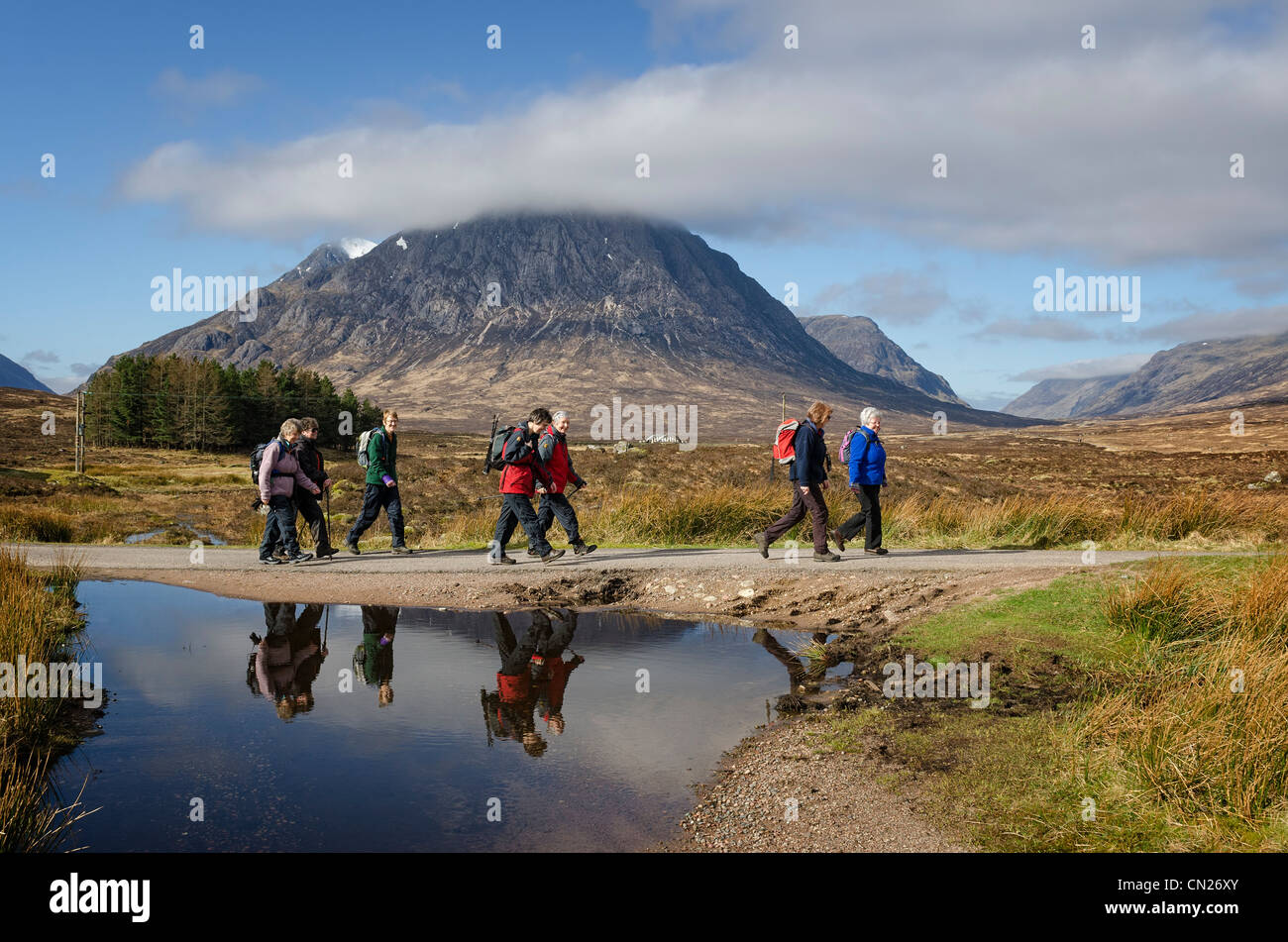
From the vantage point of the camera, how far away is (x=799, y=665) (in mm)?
8602

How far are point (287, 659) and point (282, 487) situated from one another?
15.5 feet

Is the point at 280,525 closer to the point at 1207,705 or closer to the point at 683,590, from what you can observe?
the point at 683,590

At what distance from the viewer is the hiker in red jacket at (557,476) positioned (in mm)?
12391

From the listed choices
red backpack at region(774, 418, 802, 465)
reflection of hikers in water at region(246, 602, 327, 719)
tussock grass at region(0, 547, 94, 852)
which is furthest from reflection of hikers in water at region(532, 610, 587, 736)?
red backpack at region(774, 418, 802, 465)

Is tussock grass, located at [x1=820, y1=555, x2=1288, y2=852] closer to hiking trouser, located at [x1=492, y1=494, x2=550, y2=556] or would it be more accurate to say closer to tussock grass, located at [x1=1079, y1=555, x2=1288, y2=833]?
tussock grass, located at [x1=1079, y1=555, x2=1288, y2=833]

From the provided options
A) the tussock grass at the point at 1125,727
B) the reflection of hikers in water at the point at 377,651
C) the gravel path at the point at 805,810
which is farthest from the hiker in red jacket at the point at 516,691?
the tussock grass at the point at 1125,727

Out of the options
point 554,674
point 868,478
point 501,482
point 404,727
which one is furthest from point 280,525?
point 868,478

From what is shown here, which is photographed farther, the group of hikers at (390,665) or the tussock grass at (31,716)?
the group of hikers at (390,665)

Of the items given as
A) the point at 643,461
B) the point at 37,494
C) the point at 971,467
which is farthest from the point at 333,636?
the point at 971,467

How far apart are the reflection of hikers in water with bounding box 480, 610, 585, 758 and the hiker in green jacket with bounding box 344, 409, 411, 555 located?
454cm

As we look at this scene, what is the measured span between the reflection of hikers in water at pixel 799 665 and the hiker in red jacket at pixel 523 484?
3.83 meters

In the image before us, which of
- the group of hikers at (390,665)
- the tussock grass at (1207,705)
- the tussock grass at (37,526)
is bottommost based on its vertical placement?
the group of hikers at (390,665)

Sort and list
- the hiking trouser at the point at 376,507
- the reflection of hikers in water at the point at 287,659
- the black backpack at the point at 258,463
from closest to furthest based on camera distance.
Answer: the reflection of hikers in water at the point at 287,659 < the black backpack at the point at 258,463 < the hiking trouser at the point at 376,507

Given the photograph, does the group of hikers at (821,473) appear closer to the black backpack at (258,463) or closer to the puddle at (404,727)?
the puddle at (404,727)
